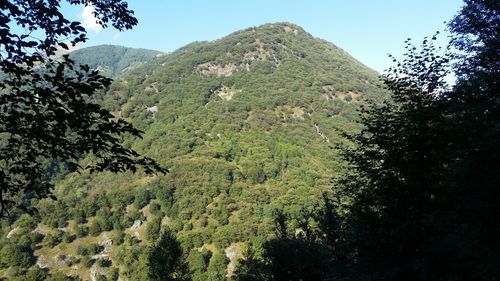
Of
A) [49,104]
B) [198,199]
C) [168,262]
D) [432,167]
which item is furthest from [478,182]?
[198,199]

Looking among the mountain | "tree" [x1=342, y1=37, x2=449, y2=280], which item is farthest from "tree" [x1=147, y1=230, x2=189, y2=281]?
the mountain

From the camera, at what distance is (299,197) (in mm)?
136375

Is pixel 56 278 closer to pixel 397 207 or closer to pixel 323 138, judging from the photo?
pixel 397 207

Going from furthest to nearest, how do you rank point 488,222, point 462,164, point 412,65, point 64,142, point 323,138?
1. point 323,138
2. point 412,65
3. point 462,164
4. point 488,222
5. point 64,142

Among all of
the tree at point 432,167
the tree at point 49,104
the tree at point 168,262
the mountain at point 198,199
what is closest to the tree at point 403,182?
the tree at point 432,167

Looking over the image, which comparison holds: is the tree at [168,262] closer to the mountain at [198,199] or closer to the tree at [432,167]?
the tree at [432,167]

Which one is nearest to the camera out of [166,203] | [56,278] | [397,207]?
[397,207]

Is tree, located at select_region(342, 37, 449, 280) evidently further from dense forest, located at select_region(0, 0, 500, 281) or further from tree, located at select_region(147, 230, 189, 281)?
tree, located at select_region(147, 230, 189, 281)

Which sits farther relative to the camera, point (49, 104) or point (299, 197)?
point (299, 197)

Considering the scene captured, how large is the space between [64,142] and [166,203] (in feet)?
473

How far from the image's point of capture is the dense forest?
34.9 feet

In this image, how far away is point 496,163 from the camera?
32.4 ft

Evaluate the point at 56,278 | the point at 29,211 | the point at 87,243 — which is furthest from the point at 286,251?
the point at 87,243

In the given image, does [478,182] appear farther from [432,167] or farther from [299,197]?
[299,197]
